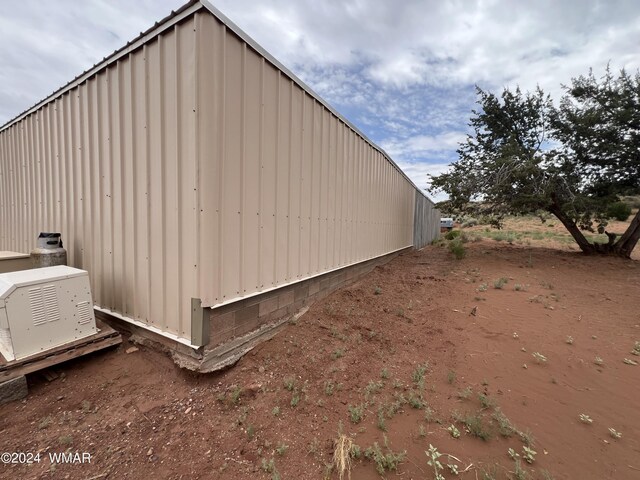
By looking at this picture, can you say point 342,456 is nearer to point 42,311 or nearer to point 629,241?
point 42,311

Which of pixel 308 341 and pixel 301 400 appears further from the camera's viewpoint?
pixel 308 341

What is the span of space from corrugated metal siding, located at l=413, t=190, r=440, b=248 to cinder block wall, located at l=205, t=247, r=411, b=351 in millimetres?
8362

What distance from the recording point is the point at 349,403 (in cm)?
261

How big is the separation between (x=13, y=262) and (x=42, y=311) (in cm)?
234

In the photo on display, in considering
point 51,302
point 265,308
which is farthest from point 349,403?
point 51,302

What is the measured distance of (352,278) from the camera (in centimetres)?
617

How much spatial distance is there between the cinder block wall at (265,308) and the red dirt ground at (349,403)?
25 cm

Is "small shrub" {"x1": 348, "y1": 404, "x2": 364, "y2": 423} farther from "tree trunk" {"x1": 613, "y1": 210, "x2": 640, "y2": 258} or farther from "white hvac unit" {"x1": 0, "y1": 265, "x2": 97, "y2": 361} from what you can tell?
"tree trunk" {"x1": 613, "y1": 210, "x2": 640, "y2": 258}

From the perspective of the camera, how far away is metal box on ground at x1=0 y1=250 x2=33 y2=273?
4.05 m

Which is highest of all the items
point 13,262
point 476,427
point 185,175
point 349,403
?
point 185,175

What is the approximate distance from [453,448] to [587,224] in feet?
39.6

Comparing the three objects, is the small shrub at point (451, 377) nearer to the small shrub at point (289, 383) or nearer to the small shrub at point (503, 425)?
the small shrub at point (503, 425)

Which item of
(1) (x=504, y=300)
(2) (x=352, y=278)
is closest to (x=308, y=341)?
(2) (x=352, y=278)

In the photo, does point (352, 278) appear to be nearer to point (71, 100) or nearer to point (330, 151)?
point (330, 151)
